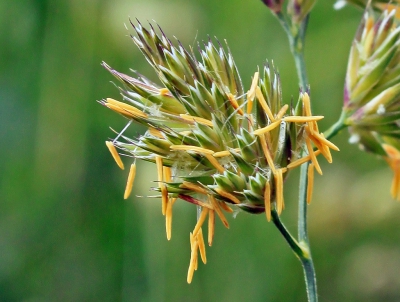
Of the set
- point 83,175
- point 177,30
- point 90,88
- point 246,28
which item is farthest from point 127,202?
Result: point 246,28

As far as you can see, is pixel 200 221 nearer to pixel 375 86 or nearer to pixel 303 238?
pixel 303 238

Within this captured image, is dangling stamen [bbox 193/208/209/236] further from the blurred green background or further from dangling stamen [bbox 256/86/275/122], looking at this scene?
the blurred green background

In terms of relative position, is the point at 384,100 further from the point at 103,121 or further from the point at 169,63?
the point at 103,121

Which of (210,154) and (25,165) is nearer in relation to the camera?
(210,154)

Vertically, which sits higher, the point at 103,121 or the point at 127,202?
the point at 103,121

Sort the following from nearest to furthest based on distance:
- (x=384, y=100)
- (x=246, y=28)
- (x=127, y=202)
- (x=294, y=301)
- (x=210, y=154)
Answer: (x=210, y=154) < (x=384, y=100) < (x=294, y=301) < (x=127, y=202) < (x=246, y=28)

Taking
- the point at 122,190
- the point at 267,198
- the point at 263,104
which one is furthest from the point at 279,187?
the point at 122,190
